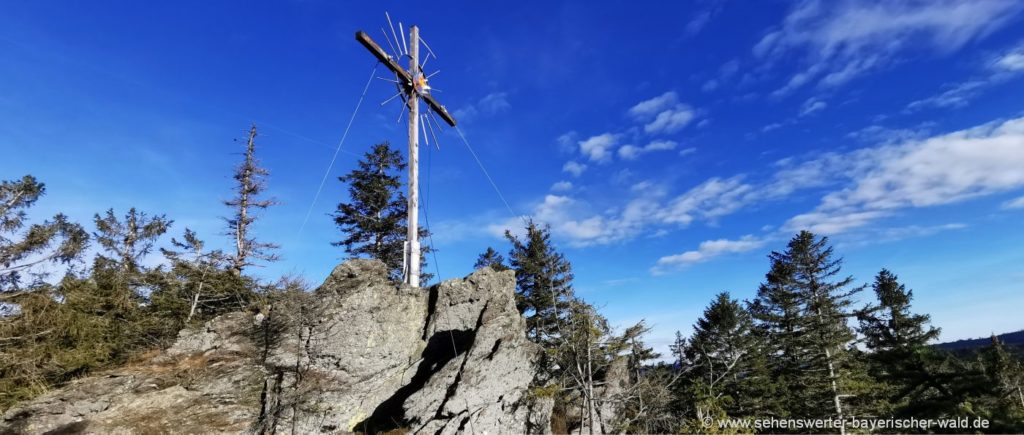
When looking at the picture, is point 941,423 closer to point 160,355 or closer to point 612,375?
point 612,375

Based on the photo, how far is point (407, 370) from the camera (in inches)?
488

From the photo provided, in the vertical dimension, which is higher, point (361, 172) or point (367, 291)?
point (361, 172)

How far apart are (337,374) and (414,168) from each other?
670cm

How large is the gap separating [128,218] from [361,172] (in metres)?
13.1

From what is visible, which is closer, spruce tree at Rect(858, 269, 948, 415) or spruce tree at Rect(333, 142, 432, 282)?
spruce tree at Rect(858, 269, 948, 415)

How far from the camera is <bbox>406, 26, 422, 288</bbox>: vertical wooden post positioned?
13820mm

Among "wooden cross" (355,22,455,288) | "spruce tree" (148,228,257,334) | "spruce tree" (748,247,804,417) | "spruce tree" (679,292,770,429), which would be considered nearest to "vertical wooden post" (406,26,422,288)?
"wooden cross" (355,22,455,288)

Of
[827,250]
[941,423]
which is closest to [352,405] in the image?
[941,423]

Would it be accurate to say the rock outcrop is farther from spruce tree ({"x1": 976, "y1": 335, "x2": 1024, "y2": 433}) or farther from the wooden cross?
spruce tree ({"x1": 976, "y1": 335, "x2": 1024, "y2": 433})

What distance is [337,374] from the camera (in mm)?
11328

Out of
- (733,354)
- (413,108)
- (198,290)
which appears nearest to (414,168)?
(413,108)

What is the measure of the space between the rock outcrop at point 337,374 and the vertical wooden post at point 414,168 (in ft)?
2.99

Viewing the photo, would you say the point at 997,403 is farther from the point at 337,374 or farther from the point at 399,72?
the point at 399,72

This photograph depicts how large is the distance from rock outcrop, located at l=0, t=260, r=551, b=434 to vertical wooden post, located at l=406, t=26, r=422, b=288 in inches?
35.9
